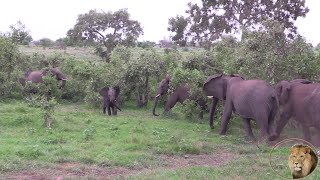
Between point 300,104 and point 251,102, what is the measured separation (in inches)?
53.2

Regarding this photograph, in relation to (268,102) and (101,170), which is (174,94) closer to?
(268,102)

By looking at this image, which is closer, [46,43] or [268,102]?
[268,102]

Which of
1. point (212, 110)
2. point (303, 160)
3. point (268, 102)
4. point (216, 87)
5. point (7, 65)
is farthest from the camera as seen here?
point (7, 65)

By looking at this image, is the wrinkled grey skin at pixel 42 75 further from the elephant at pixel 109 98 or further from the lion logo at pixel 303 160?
the lion logo at pixel 303 160

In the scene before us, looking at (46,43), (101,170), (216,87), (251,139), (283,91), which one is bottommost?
(101,170)

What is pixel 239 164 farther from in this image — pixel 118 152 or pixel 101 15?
pixel 101 15

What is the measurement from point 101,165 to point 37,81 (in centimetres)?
1466

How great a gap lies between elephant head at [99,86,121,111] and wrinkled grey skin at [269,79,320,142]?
289 inches

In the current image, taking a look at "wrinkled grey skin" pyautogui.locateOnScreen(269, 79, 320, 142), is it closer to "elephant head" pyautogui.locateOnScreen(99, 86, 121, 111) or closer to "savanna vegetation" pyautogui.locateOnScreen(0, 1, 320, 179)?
"savanna vegetation" pyautogui.locateOnScreen(0, 1, 320, 179)

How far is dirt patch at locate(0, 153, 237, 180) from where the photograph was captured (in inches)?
361

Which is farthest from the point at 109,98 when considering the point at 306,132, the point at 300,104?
the point at 306,132

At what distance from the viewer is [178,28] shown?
116ft

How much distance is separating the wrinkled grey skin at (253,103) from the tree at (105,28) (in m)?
26.8

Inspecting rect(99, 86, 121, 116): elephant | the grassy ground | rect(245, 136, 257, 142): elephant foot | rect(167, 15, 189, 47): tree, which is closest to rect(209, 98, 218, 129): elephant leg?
the grassy ground
